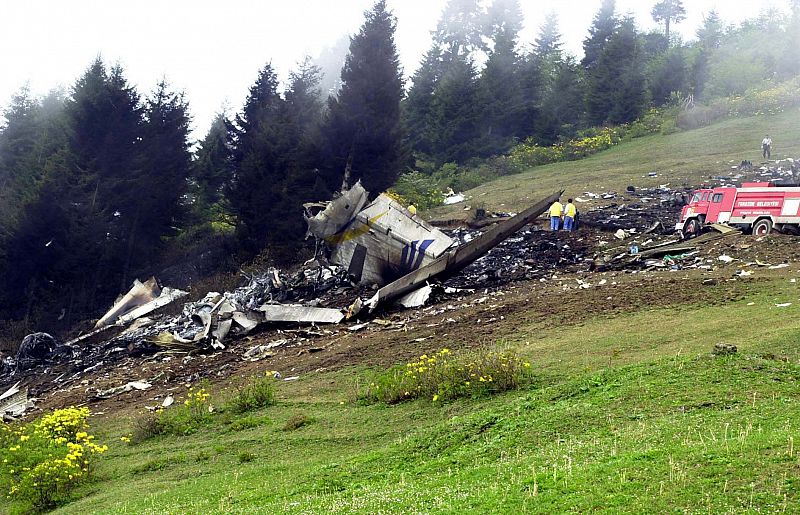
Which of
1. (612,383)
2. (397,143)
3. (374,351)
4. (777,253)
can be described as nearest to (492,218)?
(397,143)

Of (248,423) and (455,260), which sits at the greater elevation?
(455,260)

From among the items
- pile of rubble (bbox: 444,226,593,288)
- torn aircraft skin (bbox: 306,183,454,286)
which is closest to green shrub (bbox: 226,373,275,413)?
pile of rubble (bbox: 444,226,593,288)

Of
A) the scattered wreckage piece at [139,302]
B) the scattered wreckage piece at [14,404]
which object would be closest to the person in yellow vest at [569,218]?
the scattered wreckage piece at [139,302]

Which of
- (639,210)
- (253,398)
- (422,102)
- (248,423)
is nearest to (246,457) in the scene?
(248,423)

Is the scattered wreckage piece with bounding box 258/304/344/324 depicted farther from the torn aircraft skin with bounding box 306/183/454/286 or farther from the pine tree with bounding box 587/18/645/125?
the pine tree with bounding box 587/18/645/125

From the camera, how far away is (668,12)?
266ft

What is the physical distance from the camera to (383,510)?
7.05m

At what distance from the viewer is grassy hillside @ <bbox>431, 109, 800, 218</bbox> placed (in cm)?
3378

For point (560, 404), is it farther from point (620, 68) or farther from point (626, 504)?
point (620, 68)

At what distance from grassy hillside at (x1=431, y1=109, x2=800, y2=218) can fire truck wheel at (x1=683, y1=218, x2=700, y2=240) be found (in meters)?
8.30

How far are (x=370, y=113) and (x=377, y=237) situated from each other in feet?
30.4

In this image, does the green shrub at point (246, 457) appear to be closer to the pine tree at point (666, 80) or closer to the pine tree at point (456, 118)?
the pine tree at point (456, 118)

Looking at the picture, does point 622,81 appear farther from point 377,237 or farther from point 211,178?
point 377,237

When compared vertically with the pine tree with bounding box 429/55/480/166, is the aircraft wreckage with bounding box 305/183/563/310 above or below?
below
